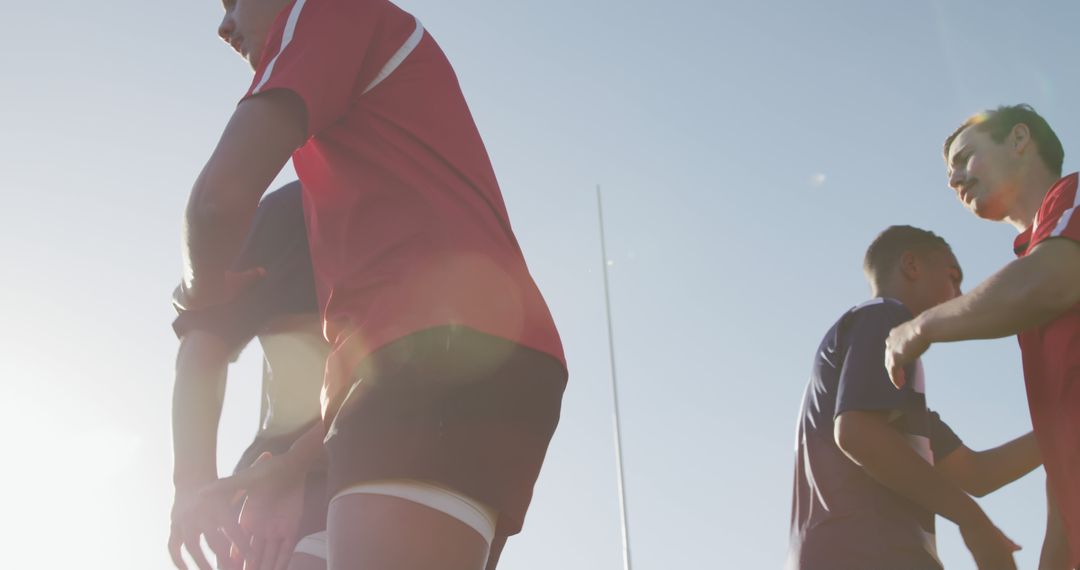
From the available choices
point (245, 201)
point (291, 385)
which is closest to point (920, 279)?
point (291, 385)

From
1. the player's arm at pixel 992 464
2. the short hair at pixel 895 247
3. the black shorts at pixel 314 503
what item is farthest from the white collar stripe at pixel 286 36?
the player's arm at pixel 992 464

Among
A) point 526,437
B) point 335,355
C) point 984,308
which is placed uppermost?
point 984,308

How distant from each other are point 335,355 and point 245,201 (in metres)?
0.30

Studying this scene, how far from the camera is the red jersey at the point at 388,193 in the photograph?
1656 millimetres

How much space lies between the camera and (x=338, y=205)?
5.97ft

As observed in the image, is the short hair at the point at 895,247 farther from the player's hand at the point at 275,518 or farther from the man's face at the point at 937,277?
the player's hand at the point at 275,518

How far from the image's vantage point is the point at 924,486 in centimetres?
309

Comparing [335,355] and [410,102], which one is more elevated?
[410,102]

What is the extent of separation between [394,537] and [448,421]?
0.65 feet

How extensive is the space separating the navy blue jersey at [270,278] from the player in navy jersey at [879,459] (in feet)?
5.93

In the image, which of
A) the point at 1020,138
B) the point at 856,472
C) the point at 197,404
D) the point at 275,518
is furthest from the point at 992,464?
the point at 197,404

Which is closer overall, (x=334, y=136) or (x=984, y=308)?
(x=334, y=136)

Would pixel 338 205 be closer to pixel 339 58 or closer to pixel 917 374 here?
pixel 339 58

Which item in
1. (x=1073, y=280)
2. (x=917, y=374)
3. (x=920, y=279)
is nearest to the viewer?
(x=1073, y=280)
